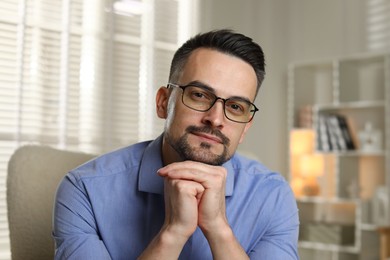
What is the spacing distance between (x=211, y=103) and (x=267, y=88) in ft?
13.2

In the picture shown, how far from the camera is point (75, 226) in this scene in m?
1.37

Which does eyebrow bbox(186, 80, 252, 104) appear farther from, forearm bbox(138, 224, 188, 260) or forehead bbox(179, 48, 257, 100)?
forearm bbox(138, 224, 188, 260)

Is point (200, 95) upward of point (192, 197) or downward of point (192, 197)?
upward

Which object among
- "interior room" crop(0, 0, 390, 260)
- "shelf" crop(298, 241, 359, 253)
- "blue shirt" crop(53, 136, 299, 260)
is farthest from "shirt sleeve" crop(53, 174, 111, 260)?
"shelf" crop(298, 241, 359, 253)

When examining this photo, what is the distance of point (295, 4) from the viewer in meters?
5.46

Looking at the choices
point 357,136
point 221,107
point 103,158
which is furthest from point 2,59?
point 357,136

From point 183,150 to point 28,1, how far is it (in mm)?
2425

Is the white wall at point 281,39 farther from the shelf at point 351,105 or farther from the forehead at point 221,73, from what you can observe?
the forehead at point 221,73

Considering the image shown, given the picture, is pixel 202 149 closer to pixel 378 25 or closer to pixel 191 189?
pixel 191 189

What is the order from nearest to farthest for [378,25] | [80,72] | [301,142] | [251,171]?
[251,171]
[80,72]
[378,25]
[301,142]

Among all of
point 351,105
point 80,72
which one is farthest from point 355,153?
point 80,72

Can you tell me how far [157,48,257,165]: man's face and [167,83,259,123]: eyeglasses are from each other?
0.04 feet

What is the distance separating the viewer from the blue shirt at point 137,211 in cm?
138

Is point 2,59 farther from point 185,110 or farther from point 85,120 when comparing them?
point 185,110
